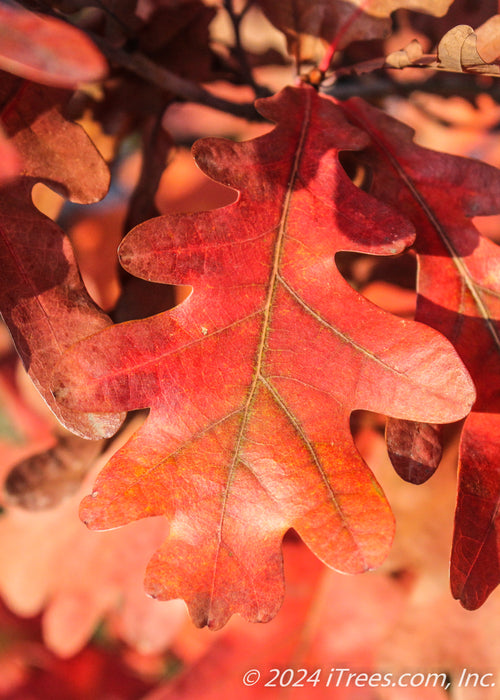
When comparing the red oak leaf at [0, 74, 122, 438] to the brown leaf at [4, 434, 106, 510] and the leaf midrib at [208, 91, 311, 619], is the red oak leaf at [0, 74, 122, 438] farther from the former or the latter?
the brown leaf at [4, 434, 106, 510]

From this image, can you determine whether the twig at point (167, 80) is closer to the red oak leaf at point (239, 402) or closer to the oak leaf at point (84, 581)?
the red oak leaf at point (239, 402)

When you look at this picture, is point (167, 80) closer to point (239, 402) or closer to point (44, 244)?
point (44, 244)

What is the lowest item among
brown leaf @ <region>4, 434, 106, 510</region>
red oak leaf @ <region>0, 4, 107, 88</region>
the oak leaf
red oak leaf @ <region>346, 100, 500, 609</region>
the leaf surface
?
the oak leaf

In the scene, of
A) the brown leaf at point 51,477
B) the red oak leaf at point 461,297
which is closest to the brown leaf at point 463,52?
the red oak leaf at point 461,297

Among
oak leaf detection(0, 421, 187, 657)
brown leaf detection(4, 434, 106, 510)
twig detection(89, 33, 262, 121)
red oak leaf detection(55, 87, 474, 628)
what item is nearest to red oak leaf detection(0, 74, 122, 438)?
red oak leaf detection(55, 87, 474, 628)

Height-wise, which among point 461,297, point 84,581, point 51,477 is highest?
point 461,297

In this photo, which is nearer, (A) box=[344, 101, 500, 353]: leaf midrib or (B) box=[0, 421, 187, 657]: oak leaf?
(A) box=[344, 101, 500, 353]: leaf midrib

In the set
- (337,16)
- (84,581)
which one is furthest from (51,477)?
(337,16)

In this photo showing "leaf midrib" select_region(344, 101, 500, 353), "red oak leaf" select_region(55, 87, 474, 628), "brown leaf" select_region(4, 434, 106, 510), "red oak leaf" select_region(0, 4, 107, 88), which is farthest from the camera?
"brown leaf" select_region(4, 434, 106, 510)
